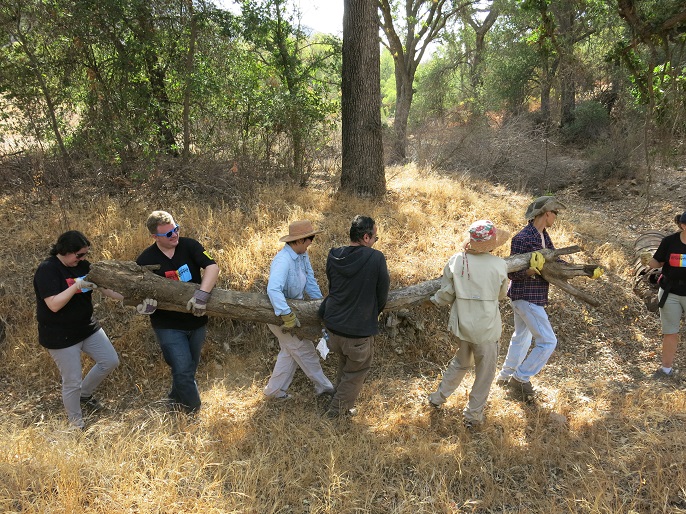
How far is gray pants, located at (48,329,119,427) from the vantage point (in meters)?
3.76

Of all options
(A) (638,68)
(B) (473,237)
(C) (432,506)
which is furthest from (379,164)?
(C) (432,506)

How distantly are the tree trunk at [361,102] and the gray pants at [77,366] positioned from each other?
5156 mm

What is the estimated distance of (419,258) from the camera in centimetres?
618

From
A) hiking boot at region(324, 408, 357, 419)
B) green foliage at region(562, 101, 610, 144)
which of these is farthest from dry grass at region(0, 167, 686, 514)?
green foliage at region(562, 101, 610, 144)

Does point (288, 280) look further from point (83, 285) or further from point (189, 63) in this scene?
point (189, 63)

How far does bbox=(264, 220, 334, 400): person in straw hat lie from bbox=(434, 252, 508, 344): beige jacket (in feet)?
4.40

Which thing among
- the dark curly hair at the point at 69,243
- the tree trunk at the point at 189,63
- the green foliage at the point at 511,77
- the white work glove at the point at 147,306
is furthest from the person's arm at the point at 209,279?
the green foliage at the point at 511,77

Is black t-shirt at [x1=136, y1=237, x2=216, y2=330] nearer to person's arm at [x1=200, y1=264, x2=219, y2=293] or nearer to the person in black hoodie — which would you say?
person's arm at [x1=200, y1=264, x2=219, y2=293]

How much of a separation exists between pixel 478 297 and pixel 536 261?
0.88 meters

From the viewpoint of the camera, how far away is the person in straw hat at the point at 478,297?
3518 mm

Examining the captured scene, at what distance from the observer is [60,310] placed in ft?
12.0

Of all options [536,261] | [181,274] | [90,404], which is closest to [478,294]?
[536,261]

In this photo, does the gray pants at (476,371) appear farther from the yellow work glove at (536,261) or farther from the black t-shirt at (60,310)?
the black t-shirt at (60,310)

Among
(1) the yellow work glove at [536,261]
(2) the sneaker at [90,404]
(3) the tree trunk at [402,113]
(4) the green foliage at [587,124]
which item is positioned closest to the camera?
(1) the yellow work glove at [536,261]
